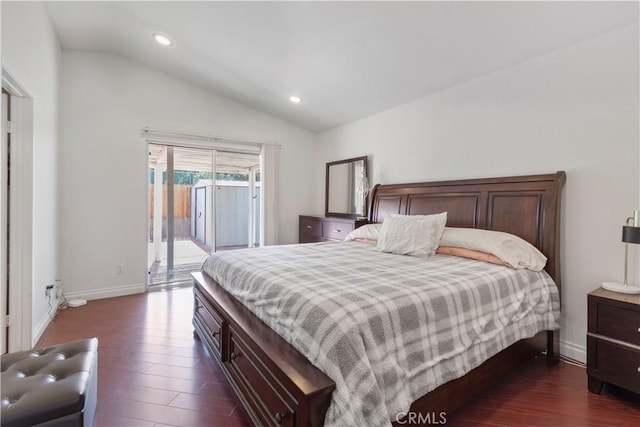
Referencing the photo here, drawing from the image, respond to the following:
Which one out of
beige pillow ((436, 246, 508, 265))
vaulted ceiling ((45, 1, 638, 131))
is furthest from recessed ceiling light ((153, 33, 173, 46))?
beige pillow ((436, 246, 508, 265))

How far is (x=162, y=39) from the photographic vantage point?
3.20 m

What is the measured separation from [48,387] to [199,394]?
0.85 meters

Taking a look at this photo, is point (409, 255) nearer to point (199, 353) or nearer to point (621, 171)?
point (621, 171)

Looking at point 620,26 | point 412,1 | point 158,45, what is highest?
point 158,45

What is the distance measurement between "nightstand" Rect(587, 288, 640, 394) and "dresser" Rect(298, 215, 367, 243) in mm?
2345

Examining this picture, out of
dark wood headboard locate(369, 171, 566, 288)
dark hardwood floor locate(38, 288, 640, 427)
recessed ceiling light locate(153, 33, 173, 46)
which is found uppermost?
recessed ceiling light locate(153, 33, 173, 46)

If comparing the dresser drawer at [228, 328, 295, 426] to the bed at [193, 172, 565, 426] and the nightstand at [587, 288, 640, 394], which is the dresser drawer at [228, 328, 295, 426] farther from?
the nightstand at [587, 288, 640, 394]

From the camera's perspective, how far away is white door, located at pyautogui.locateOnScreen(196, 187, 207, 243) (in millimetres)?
4551

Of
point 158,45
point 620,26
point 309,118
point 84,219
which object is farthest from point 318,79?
point 84,219

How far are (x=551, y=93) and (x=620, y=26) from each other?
20.2 inches

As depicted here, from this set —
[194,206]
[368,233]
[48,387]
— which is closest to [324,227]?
[368,233]

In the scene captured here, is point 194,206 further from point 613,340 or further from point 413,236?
point 613,340

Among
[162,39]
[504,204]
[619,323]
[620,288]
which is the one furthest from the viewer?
[162,39]

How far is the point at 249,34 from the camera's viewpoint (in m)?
2.81
